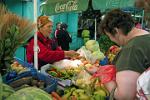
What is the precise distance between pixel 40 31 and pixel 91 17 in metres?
6.15

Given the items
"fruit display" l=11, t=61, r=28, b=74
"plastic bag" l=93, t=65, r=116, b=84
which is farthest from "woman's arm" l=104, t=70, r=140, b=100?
"fruit display" l=11, t=61, r=28, b=74

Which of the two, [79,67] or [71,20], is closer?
[79,67]

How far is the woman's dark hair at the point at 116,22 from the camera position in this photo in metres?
2.62

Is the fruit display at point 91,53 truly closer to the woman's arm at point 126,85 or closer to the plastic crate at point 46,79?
the plastic crate at point 46,79

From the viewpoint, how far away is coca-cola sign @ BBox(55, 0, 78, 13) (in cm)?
369

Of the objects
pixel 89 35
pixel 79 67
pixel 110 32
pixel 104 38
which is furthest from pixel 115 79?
pixel 89 35

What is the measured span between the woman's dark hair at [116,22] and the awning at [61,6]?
3.27 feet

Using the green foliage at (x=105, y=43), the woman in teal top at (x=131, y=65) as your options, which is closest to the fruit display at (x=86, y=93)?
the woman in teal top at (x=131, y=65)

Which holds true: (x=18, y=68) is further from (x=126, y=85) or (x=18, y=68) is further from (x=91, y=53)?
(x=91, y=53)

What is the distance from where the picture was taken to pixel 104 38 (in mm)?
8086

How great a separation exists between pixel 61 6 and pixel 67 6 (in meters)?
0.13

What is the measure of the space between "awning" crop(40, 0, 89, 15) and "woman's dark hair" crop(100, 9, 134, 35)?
39.2 inches

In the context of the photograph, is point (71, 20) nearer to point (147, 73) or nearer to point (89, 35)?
point (89, 35)

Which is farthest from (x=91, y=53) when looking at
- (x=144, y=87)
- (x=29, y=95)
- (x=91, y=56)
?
(x=29, y=95)
